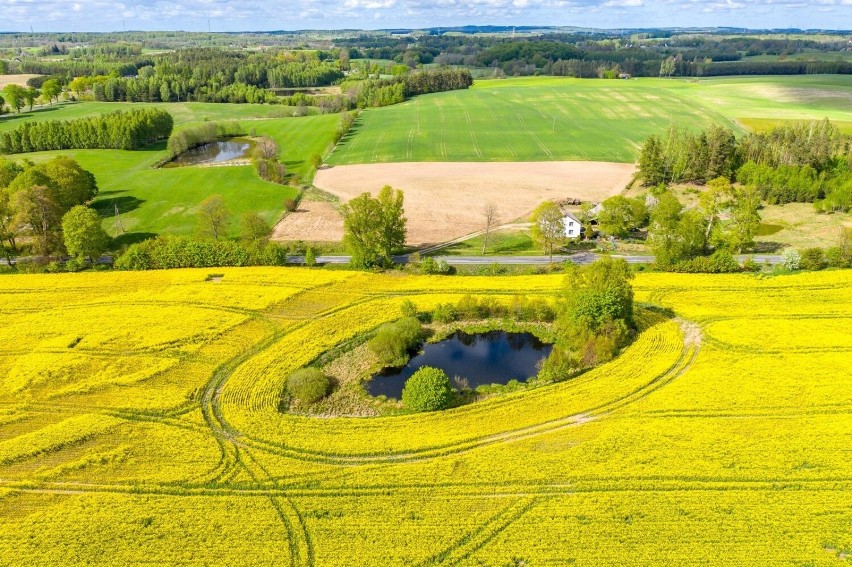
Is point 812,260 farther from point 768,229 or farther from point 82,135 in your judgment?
point 82,135

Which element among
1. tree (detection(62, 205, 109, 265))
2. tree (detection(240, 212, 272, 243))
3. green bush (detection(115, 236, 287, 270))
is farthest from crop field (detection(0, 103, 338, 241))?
green bush (detection(115, 236, 287, 270))

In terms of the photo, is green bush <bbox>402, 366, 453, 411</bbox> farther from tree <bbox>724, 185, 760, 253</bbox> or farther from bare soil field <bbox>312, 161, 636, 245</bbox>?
tree <bbox>724, 185, 760, 253</bbox>

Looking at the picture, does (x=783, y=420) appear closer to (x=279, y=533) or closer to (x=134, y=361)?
(x=279, y=533)

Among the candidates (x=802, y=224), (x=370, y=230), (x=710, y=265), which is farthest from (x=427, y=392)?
(x=802, y=224)

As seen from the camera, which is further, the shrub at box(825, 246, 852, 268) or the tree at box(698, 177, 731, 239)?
the tree at box(698, 177, 731, 239)

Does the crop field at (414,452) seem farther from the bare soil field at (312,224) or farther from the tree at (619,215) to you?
the bare soil field at (312,224)

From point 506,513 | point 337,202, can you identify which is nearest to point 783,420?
point 506,513
